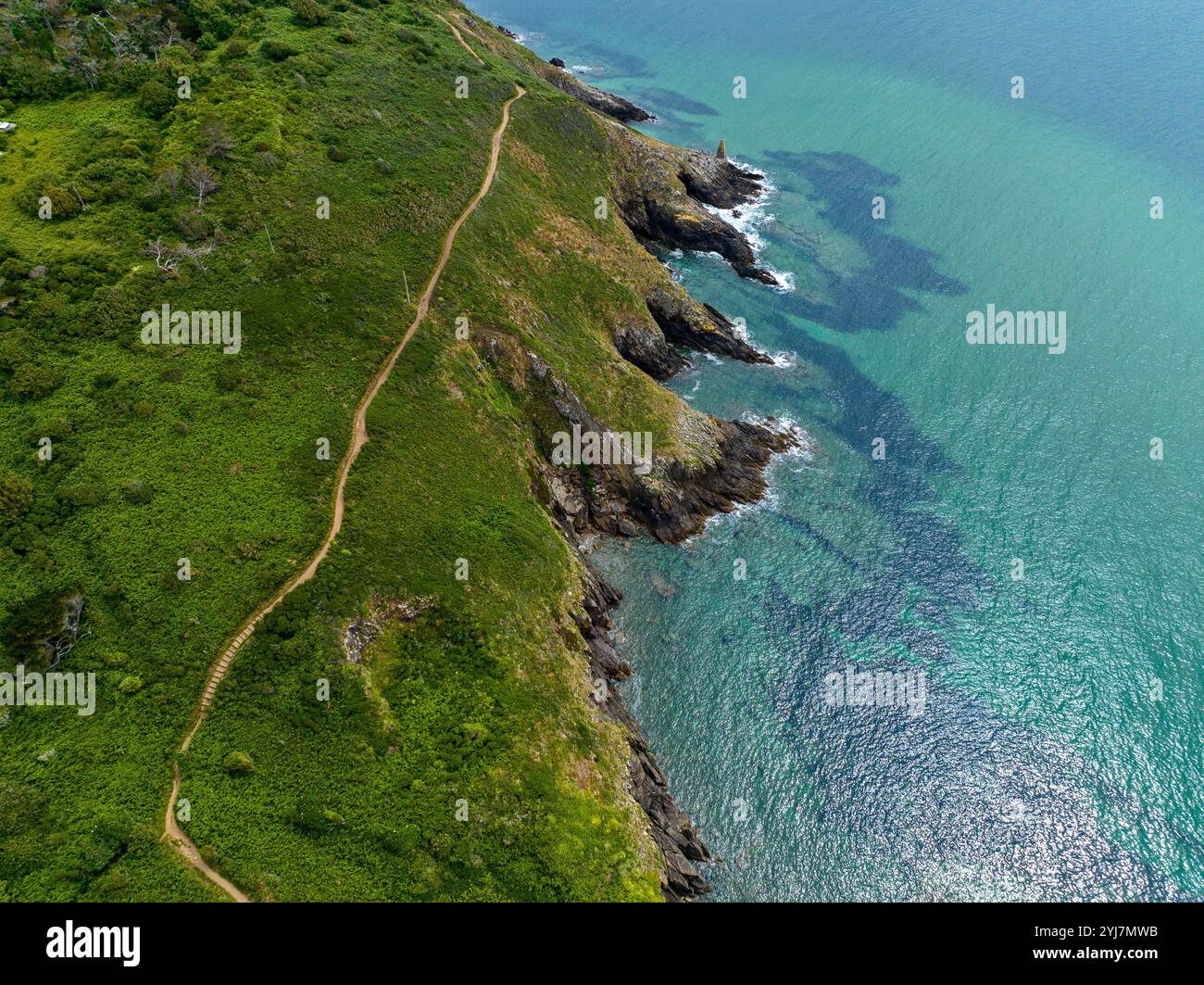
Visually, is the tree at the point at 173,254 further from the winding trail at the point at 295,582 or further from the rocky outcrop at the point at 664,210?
the rocky outcrop at the point at 664,210

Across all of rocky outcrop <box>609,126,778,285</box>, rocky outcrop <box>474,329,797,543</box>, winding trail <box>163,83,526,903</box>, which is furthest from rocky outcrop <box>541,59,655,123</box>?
rocky outcrop <box>474,329,797,543</box>

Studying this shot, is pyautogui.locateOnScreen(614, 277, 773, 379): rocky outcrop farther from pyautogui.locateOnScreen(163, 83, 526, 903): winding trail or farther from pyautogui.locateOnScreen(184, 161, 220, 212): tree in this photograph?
pyautogui.locateOnScreen(184, 161, 220, 212): tree

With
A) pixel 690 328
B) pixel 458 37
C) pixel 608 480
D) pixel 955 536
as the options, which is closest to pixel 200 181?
pixel 608 480

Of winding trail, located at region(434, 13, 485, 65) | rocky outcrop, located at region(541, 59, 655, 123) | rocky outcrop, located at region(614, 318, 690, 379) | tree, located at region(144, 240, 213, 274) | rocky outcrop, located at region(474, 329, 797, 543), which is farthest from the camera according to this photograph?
rocky outcrop, located at region(541, 59, 655, 123)

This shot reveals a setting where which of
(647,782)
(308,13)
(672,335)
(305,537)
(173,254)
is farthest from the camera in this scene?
(308,13)

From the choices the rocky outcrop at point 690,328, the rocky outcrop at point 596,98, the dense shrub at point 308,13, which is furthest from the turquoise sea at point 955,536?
the dense shrub at point 308,13

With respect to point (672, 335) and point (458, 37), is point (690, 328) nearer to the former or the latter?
point (672, 335)
